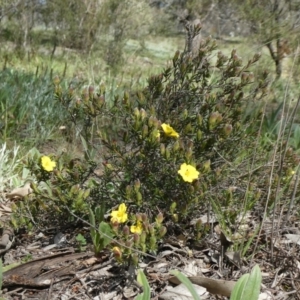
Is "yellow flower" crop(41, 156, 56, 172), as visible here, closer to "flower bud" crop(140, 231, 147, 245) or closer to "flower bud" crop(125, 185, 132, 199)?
"flower bud" crop(125, 185, 132, 199)

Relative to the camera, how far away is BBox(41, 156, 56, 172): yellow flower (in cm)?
171

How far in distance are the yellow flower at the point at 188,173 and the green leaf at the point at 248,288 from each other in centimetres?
40

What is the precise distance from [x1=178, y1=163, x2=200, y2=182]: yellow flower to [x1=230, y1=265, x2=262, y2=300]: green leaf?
0.40 m

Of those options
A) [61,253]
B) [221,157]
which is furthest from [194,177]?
[61,253]

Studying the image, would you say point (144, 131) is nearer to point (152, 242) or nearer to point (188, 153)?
point (188, 153)

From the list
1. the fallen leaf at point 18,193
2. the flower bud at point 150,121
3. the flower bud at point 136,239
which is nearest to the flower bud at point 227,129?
the flower bud at point 150,121

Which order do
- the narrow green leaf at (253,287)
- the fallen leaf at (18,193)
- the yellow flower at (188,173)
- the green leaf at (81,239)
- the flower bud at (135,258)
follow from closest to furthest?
the narrow green leaf at (253,287) → the flower bud at (135,258) → the yellow flower at (188,173) → the green leaf at (81,239) → the fallen leaf at (18,193)

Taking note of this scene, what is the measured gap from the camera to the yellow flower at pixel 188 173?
1.54 m

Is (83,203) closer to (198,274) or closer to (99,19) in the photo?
(198,274)

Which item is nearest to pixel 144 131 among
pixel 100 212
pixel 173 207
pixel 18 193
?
pixel 173 207

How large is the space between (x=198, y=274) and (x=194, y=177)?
0.35 meters

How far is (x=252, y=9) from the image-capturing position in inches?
279

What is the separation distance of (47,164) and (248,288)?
0.86m

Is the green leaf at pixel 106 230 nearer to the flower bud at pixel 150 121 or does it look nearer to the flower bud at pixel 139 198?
the flower bud at pixel 139 198
